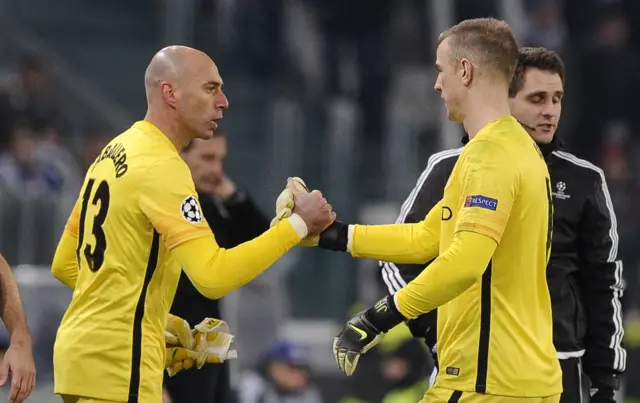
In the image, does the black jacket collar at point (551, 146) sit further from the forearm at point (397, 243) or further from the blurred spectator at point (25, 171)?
the blurred spectator at point (25, 171)

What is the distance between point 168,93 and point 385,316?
1101mm

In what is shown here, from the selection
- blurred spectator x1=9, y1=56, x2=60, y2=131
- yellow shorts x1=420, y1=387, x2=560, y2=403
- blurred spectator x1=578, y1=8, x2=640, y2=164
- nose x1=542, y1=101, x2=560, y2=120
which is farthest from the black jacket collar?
blurred spectator x1=9, y1=56, x2=60, y2=131

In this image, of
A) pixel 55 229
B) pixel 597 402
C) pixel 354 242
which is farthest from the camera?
pixel 55 229

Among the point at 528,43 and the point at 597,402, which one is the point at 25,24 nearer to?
the point at 528,43

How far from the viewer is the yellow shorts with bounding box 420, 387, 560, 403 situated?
12.7ft

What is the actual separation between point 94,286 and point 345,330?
83 cm

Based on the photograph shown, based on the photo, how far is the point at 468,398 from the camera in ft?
12.8

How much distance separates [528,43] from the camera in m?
11.1

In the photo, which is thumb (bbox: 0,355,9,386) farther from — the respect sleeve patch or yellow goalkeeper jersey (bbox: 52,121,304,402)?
the respect sleeve patch

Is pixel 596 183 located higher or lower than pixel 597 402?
higher

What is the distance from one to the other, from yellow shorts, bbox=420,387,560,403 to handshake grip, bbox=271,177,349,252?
0.72 metres

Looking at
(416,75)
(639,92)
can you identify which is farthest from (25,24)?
(639,92)

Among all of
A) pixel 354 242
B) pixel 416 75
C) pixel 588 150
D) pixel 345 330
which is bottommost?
pixel 345 330

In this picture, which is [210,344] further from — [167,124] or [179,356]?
[167,124]
